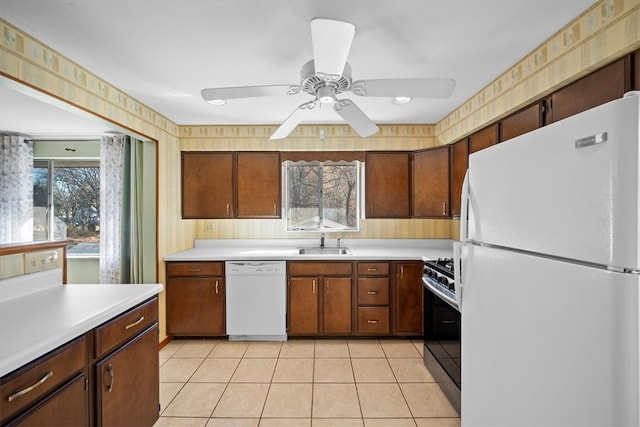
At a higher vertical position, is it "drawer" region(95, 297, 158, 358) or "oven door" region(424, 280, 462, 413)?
"drawer" region(95, 297, 158, 358)

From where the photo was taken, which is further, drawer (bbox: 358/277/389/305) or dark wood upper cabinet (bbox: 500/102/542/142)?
drawer (bbox: 358/277/389/305)

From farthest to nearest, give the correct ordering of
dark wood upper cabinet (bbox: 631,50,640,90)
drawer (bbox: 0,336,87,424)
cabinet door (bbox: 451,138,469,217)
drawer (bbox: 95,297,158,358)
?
cabinet door (bbox: 451,138,469,217)
drawer (bbox: 95,297,158,358)
dark wood upper cabinet (bbox: 631,50,640,90)
drawer (bbox: 0,336,87,424)

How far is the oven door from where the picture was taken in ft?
6.45

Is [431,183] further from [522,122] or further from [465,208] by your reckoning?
[465,208]

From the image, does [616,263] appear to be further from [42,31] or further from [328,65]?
[42,31]

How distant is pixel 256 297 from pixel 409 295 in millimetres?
1585

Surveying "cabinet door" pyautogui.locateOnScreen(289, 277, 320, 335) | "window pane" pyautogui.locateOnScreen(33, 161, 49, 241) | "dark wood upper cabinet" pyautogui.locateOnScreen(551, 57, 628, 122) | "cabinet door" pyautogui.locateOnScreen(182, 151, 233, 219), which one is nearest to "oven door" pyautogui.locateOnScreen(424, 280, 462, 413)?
"cabinet door" pyautogui.locateOnScreen(289, 277, 320, 335)

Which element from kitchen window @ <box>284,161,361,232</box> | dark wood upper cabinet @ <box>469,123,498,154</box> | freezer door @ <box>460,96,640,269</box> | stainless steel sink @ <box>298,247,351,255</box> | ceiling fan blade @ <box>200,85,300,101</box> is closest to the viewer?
freezer door @ <box>460,96,640,269</box>

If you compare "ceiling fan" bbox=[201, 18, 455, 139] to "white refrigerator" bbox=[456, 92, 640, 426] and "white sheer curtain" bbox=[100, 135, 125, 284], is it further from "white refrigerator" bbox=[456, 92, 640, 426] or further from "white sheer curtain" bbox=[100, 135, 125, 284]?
"white sheer curtain" bbox=[100, 135, 125, 284]

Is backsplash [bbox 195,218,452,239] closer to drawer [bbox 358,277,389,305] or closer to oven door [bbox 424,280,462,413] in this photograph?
drawer [bbox 358,277,389,305]

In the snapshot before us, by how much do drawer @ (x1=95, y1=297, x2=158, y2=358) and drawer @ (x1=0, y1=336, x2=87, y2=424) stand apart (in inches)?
3.7

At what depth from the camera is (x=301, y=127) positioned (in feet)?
11.6

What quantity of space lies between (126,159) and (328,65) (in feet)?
9.54

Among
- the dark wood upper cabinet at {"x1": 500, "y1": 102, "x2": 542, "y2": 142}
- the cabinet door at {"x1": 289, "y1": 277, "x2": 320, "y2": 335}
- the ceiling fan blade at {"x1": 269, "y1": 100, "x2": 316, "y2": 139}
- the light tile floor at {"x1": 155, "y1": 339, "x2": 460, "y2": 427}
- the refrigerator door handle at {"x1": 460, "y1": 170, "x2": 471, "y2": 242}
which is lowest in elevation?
the light tile floor at {"x1": 155, "y1": 339, "x2": 460, "y2": 427}
